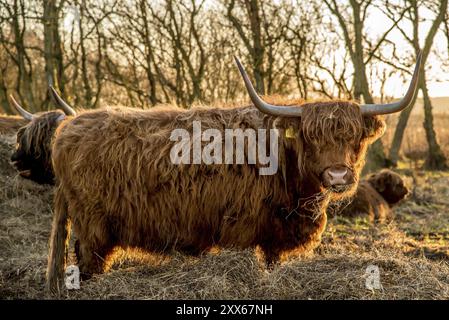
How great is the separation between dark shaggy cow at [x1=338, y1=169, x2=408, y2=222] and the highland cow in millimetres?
3488

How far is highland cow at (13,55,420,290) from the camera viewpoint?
154 inches

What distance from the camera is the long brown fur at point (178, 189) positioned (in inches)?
154

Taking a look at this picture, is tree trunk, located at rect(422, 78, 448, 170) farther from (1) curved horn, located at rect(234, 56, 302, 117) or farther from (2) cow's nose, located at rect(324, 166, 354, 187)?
(2) cow's nose, located at rect(324, 166, 354, 187)

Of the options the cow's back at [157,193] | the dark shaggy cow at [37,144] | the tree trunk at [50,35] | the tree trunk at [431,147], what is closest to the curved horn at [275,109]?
the cow's back at [157,193]

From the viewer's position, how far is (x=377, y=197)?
327 inches

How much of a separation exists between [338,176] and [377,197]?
193 inches

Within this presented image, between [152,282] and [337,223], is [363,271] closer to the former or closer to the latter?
[152,282]

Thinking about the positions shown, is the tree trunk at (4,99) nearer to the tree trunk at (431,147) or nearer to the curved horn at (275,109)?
the tree trunk at (431,147)

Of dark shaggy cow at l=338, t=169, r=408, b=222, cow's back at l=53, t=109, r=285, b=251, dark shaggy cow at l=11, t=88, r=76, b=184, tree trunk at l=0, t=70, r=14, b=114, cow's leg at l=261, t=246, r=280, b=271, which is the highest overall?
tree trunk at l=0, t=70, r=14, b=114

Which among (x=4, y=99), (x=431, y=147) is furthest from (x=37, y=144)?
(x=431, y=147)

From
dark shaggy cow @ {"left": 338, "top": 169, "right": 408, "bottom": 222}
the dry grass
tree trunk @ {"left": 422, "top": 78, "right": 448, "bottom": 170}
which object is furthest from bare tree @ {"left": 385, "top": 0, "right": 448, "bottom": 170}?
the dry grass
